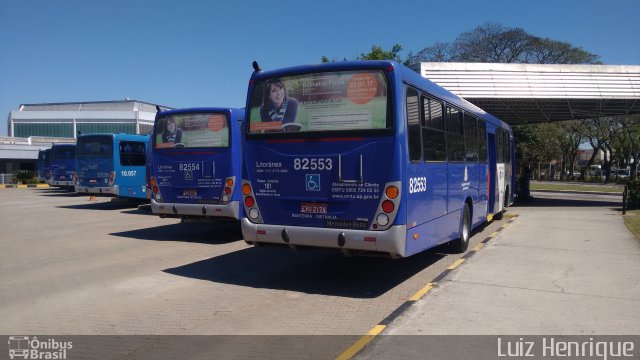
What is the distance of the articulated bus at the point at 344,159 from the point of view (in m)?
6.73

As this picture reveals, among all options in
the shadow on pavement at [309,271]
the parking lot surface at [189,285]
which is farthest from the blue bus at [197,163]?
the shadow on pavement at [309,271]

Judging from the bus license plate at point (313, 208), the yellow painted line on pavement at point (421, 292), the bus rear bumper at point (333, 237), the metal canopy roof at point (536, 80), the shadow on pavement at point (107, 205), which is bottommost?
the yellow painted line on pavement at point (421, 292)

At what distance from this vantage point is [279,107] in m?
7.50

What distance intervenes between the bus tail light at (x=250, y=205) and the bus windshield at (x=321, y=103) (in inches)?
33.2

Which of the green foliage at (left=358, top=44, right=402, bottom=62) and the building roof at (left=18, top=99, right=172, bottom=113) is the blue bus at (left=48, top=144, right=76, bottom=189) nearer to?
the green foliage at (left=358, top=44, right=402, bottom=62)

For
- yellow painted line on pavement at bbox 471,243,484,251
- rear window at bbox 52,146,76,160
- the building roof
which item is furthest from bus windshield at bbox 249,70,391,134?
the building roof

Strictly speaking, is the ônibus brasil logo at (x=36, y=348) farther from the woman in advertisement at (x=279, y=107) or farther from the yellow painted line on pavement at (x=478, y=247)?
the yellow painted line on pavement at (x=478, y=247)

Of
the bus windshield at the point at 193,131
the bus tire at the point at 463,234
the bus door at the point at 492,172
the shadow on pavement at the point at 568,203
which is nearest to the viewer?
the bus tire at the point at 463,234

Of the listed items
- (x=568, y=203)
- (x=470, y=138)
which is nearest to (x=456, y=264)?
(x=470, y=138)

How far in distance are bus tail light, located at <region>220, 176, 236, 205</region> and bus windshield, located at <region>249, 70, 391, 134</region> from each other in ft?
13.2

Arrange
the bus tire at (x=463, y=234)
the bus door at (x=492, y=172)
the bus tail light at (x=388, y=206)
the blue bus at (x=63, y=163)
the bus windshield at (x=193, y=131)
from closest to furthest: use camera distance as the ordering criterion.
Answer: the bus tail light at (x=388, y=206)
the bus tire at (x=463, y=234)
the bus windshield at (x=193, y=131)
the bus door at (x=492, y=172)
the blue bus at (x=63, y=163)

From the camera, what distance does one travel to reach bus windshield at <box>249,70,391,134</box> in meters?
6.84

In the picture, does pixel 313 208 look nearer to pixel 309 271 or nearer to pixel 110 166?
pixel 309 271

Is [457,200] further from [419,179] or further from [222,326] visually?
[222,326]
